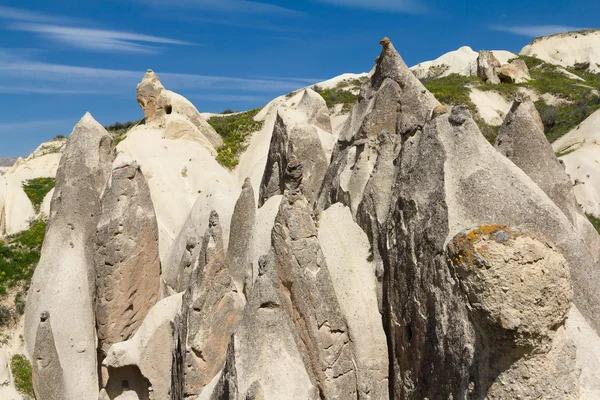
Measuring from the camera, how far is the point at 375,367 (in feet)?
19.8

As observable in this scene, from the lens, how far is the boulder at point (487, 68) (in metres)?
28.8

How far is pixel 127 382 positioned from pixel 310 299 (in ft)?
15.1

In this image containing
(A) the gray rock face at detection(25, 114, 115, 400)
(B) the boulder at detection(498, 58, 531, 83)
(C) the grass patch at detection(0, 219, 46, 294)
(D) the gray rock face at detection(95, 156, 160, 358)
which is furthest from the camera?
(B) the boulder at detection(498, 58, 531, 83)

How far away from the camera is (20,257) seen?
45.4 feet

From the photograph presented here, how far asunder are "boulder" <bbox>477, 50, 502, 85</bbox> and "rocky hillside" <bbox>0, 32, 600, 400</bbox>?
724 inches

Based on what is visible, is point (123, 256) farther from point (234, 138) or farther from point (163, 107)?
point (234, 138)

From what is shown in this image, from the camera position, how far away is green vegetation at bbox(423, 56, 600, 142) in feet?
77.9

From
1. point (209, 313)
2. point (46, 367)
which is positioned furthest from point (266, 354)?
point (46, 367)

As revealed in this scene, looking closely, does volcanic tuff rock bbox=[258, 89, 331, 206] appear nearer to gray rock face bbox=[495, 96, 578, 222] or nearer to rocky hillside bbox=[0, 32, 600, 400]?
rocky hillside bbox=[0, 32, 600, 400]

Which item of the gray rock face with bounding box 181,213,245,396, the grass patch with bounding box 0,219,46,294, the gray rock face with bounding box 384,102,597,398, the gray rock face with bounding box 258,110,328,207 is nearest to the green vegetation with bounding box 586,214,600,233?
the gray rock face with bounding box 258,110,328,207

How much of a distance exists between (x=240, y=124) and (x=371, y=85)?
45.7 ft

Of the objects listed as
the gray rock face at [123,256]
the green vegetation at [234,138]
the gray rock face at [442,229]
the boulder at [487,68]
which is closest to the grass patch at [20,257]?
the gray rock face at [123,256]

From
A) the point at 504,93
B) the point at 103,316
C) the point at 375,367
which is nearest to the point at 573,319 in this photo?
the point at 375,367

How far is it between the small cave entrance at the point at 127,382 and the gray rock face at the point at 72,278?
5.42 ft
